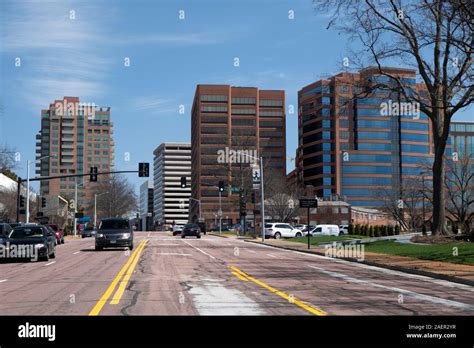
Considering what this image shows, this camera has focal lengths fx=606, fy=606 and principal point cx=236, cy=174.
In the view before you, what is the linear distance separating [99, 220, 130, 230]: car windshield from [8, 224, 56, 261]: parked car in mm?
6701

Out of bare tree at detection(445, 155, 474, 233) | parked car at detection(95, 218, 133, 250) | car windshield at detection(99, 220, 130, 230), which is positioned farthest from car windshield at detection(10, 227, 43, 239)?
bare tree at detection(445, 155, 474, 233)

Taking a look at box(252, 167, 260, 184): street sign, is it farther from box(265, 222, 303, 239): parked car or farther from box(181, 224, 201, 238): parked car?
box(181, 224, 201, 238): parked car

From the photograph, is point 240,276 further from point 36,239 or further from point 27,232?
point 27,232

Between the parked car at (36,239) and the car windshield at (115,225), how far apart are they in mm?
6701

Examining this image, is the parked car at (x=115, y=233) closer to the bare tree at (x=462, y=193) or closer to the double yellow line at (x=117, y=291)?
the double yellow line at (x=117, y=291)

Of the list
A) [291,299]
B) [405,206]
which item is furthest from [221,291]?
[405,206]

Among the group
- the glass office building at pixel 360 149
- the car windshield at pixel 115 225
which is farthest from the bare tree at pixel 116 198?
the car windshield at pixel 115 225

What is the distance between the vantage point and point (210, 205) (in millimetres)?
161125

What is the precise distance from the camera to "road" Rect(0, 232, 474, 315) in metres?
11.7

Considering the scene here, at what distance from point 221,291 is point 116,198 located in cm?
10554
